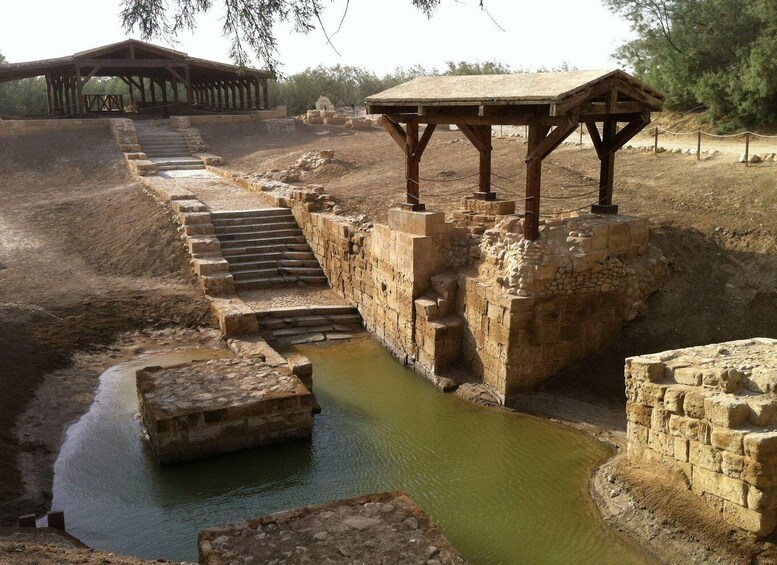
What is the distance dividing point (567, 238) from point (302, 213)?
300 inches

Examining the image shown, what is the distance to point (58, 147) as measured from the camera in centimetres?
2419

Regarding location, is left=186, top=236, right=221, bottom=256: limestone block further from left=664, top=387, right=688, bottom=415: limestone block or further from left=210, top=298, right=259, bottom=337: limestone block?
left=664, top=387, right=688, bottom=415: limestone block

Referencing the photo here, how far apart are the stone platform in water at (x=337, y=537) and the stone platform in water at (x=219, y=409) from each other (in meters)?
2.45

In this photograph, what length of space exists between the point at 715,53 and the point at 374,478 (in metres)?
17.1

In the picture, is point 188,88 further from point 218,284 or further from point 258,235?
point 218,284

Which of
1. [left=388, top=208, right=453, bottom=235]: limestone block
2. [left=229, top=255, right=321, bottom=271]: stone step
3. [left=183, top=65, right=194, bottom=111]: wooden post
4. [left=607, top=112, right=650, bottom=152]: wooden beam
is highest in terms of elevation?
[left=183, top=65, right=194, bottom=111]: wooden post

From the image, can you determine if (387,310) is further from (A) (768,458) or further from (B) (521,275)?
(A) (768,458)

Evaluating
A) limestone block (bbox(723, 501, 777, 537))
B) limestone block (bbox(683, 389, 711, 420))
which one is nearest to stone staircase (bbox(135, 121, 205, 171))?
limestone block (bbox(683, 389, 711, 420))

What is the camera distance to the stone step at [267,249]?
15227 millimetres

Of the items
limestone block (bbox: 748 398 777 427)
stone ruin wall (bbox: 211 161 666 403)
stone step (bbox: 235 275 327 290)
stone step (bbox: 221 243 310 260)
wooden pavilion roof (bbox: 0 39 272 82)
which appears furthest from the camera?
wooden pavilion roof (bbox: 0 39 272 82)

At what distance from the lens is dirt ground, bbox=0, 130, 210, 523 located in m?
9.55

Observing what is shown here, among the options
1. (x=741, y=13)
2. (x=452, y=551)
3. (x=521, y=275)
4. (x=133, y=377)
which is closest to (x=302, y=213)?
(x=133, y=377)

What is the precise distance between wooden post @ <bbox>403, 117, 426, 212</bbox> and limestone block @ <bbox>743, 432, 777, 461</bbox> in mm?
6818

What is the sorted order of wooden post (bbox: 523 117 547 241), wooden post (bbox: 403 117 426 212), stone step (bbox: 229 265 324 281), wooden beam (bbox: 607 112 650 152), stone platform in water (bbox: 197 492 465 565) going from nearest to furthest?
stone platform in water (bbox: 197 492 465 565) < wooden post (bbox: 523 117 547 241) < wooden beam (bbox: 607 112 650 152) < wooden post (bbox: 403 117 426 212) < stone step (bbox: 229 265 324 281)
